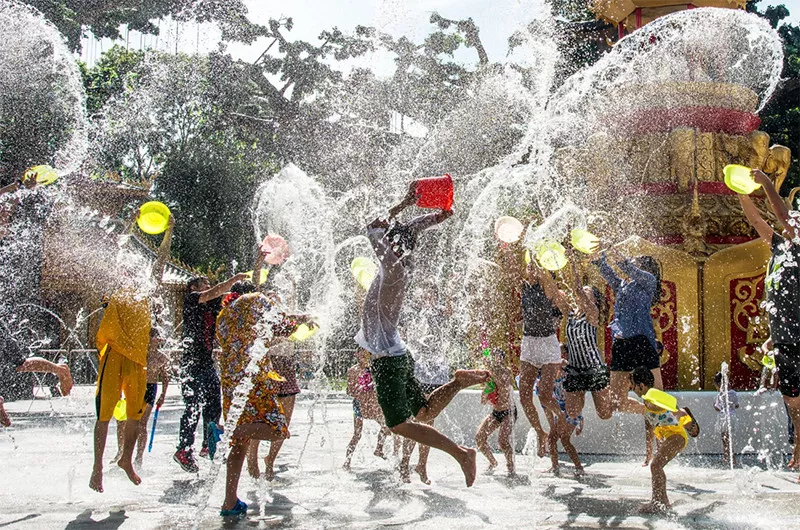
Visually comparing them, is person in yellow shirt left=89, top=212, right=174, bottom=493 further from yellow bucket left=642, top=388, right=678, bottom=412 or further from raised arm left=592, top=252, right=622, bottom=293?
raised arm left=592, top=252, right=622, bottom=293

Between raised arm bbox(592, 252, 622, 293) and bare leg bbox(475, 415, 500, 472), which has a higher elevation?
raised arm bbox(592, 252, 622, 293)

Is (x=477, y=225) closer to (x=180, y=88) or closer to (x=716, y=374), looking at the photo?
(x=716, y=374)

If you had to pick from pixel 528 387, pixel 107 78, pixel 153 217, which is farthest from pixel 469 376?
pixel 107 78

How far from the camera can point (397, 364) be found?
5.26 meters

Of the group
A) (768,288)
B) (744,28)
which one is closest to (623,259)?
(768,288)

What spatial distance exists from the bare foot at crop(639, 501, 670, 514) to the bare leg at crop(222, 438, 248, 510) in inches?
91.1

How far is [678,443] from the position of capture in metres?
5.30

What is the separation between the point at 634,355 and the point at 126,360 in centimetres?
383

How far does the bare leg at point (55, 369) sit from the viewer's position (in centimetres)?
629

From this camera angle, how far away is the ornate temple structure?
9391 mm

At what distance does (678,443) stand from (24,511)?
3845 mm

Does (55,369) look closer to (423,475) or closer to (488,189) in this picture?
(423,475)

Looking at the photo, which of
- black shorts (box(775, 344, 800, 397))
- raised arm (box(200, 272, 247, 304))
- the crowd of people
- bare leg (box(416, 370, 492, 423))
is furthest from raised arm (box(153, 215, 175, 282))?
black shorts (box(775, 344, 800, 397))

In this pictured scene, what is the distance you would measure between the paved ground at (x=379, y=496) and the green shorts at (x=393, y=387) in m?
0.57
